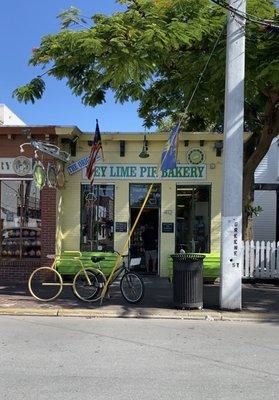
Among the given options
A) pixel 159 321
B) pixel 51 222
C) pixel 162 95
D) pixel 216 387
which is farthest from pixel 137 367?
pixel 162 95

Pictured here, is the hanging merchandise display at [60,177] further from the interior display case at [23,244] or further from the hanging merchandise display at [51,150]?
the interior display case at [23,244]

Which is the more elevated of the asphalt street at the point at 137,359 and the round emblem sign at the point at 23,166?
the round emblem sign at the point at 23,166

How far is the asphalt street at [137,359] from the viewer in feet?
18.5

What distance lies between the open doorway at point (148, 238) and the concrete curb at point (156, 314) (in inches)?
229

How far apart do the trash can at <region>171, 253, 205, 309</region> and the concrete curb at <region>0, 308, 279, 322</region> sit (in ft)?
0.81

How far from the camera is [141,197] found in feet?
53.7

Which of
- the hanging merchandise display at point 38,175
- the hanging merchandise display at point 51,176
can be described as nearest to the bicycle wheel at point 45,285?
the hanging merchandise display at point 38,175

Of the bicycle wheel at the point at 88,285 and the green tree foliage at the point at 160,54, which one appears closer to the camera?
the green tree foliage at the point at 160,54

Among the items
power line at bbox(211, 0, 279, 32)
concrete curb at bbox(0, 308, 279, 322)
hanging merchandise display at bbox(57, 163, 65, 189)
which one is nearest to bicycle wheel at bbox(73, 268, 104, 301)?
concrete curb at bbox(0, 308, 279, 322)

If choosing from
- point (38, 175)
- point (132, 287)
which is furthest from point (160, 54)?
point (132, 287)

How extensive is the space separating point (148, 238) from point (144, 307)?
5561 mm

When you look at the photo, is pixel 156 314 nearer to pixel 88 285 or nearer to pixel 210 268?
pixel 88 285

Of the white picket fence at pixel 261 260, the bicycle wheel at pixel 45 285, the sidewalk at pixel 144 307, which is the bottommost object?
the sidewalk at pixel 144 307

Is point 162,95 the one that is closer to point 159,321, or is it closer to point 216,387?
point 159,321
